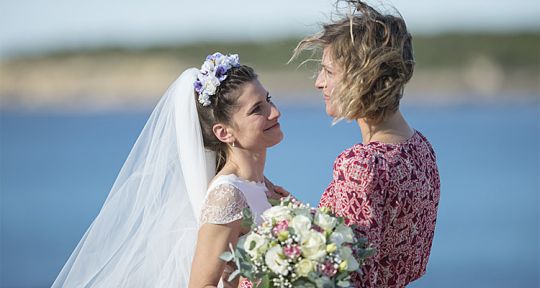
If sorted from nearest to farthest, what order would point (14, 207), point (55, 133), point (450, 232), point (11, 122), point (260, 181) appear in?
point (260, 181), point (450, 232), point (14, 207), point (55, 133), point (11, 122)

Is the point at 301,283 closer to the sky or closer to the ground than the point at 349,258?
closer to the ground

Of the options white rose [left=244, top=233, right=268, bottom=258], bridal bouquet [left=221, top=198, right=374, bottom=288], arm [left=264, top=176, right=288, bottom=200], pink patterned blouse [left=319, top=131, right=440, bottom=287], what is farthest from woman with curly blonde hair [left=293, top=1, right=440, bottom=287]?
arm [left=264, top=176, right=288, bottom=200]

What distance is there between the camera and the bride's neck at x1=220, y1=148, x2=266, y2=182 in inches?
185

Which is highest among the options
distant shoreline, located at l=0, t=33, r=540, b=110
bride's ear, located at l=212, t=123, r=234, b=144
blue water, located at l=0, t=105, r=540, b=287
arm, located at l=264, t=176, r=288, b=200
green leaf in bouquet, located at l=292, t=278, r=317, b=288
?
distant shoreline, located at l=0, t=33, r=540, b=110

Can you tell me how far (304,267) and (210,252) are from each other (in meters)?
0.57

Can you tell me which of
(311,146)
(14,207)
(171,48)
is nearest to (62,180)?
(14,207)

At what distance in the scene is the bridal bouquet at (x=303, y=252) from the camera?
151 inches

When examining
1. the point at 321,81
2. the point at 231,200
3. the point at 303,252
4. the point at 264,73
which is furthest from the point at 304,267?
the point at 264,73

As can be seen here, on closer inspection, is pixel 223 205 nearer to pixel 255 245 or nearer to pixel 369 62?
pixel 255 245

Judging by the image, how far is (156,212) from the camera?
16.0ft

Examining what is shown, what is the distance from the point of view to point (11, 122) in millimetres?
59719

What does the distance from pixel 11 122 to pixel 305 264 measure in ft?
190

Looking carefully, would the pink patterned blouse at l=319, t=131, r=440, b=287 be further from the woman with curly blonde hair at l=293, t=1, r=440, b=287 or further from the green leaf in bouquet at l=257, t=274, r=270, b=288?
the green leaf in bouquet at l=257, t=274, r=270, b=288

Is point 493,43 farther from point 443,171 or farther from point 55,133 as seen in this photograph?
point 443,171
